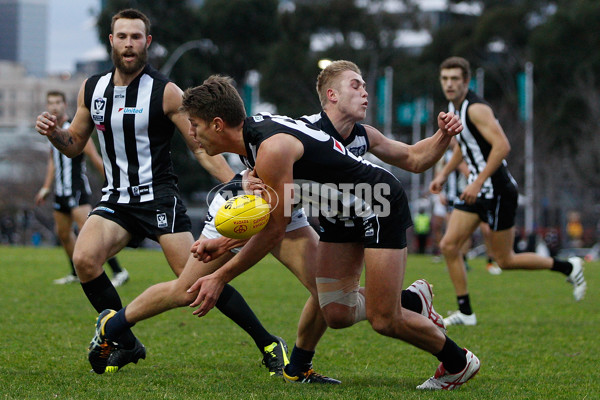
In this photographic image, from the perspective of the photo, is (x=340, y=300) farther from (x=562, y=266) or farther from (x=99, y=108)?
(x=562, y=266)

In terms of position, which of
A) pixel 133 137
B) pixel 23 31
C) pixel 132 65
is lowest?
pixel 133 137

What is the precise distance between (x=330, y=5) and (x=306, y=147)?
46426mm

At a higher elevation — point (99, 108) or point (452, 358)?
point (99, 108)

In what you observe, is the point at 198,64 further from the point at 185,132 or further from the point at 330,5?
the point at 185,132

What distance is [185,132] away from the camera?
244 inches

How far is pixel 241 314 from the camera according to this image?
20.2 feet

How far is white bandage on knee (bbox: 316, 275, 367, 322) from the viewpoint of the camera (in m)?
5.38

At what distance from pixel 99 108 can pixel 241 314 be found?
180 centimetres

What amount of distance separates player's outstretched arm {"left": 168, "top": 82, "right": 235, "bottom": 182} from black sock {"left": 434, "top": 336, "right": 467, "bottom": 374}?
1915 mm

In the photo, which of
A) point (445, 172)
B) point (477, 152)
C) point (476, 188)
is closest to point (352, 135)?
point (476, 188)

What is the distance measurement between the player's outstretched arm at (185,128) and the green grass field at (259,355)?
1375 millimetres

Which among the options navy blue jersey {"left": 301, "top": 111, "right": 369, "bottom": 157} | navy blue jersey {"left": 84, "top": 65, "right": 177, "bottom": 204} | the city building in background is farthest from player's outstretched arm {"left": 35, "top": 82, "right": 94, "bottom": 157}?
the city building in background

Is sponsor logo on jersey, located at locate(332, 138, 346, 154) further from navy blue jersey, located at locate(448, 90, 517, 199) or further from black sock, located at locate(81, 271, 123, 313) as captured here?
navy blue jersey, located at locate(448, 90, 517, 199)

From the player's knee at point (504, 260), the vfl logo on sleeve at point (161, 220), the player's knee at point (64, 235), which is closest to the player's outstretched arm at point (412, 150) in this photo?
the vfl logo on sleeve at point (161, 220)
